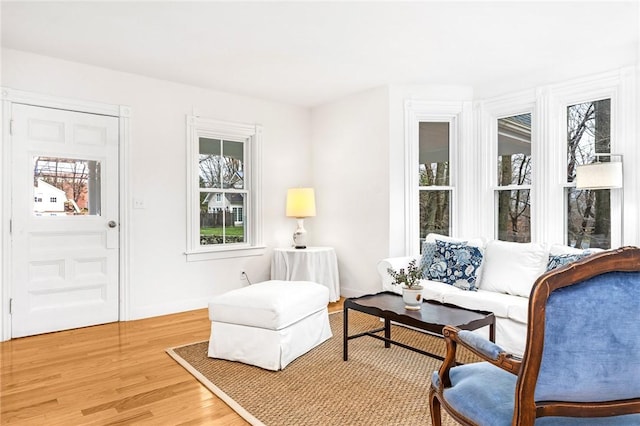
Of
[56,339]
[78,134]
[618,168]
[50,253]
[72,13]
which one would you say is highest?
[72,13]

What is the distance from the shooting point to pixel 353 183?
16.2 feet

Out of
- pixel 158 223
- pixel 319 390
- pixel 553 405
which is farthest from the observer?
pixel 158 223

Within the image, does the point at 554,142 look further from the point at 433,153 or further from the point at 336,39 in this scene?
the point at 336,39

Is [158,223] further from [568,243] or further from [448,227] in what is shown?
[568,243]

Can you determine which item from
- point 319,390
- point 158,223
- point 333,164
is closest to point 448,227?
point 333,164

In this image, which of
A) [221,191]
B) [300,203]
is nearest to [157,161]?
[221,191]

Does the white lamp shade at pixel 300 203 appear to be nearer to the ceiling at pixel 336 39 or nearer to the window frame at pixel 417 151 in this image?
the window frame at pixel 417 151

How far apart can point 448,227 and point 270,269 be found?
7.19 ft

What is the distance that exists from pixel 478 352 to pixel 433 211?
3364mm

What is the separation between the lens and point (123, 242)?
13.3 feet

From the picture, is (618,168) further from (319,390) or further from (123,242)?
(123,242)

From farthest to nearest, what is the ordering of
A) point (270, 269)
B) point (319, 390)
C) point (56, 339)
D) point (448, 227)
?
point (270, 269) < point (448, 227) < point (56, 339) < point (319, 390)

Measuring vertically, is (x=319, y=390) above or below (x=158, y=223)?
below

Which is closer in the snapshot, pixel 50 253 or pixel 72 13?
pixel 72 13
